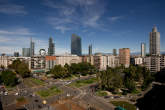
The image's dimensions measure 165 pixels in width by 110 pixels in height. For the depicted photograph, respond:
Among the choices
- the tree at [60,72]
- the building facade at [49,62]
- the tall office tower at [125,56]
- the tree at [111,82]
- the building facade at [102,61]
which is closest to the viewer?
the tree at [111,82]

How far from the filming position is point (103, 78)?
61531mm

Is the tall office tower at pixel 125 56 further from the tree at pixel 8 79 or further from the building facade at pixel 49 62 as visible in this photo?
the tree at pixel 8 79

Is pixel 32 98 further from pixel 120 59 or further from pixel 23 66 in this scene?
pixel 120 59

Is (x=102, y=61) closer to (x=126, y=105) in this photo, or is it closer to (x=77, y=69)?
(x=77, y=69)

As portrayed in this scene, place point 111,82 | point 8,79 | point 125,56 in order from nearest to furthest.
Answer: point 111,82, point 8,79, point 125,56

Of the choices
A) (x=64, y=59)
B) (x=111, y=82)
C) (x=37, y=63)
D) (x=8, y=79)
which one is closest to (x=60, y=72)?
(x=8, y=79)

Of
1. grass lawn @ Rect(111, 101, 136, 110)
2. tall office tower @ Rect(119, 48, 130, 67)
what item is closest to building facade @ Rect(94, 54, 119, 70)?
tall office tower @ Rect(119, 48, 130, 67)

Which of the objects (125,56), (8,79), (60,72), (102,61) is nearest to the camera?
(8,79)

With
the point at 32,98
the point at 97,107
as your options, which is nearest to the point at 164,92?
the point at 97,107

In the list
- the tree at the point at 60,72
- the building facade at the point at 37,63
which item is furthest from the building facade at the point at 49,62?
the tree at the point at 60,72

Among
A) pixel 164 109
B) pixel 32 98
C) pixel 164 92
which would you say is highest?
pixel 164 92

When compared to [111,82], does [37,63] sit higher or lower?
higher

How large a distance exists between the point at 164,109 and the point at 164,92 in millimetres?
6603

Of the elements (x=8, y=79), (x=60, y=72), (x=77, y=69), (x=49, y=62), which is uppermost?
(x=49, y=62)
